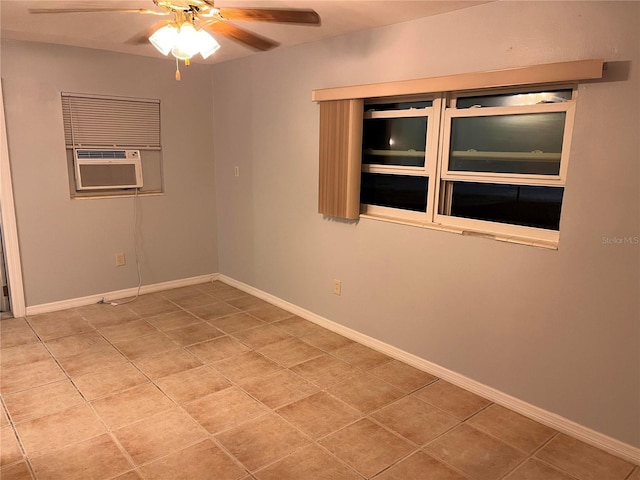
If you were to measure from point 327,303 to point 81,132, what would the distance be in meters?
2.66

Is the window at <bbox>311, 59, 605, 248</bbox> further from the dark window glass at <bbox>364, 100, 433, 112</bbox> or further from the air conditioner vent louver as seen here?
the air conditioner vent louver

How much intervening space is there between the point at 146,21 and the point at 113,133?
1546 mm

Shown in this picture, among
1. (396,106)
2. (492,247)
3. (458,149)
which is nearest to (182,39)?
(396,106)

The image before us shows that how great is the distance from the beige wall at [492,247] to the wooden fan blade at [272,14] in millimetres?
1053

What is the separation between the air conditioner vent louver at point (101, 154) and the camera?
4.04m

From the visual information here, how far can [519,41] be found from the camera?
2.39 meters

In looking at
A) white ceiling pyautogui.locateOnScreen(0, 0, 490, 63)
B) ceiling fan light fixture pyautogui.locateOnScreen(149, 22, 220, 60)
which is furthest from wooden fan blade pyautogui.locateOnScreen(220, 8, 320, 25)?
white ceiling pyautogui.locateOnScreen(0, 0, 490, 63)

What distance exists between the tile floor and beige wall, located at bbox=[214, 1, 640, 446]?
0.97 feet

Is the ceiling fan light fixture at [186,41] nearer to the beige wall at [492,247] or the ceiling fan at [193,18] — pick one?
the ceiling fan at [193,18]

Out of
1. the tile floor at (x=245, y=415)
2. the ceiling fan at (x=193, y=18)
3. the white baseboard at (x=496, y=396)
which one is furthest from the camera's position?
the white baseboard at (x=496, y=396)

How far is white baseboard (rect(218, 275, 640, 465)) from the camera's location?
2.29m

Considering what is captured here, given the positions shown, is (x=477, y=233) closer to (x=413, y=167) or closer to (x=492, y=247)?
(x=492, y=247)

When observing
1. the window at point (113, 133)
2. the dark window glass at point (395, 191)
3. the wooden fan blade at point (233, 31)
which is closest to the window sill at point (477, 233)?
the dark window glass at point (395, 191)

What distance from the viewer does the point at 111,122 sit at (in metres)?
4.16
